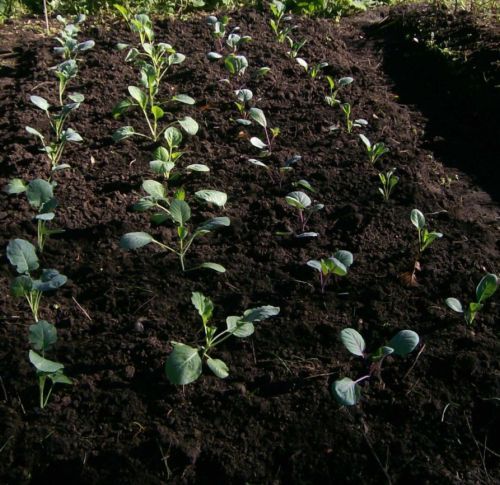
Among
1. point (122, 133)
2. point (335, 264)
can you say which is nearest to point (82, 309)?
point (335, 264)

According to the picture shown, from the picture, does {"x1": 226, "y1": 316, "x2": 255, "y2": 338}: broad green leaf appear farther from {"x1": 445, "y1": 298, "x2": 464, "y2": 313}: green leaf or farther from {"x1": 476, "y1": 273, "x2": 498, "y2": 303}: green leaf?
{"x1": 476, "y1": 273, "x2": 498, "y2": 303}: green leaf

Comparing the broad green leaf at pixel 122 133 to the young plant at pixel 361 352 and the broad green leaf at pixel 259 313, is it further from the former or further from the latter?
the young plant at pixel 361 352

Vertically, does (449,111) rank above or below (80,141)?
above

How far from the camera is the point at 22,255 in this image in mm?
2486

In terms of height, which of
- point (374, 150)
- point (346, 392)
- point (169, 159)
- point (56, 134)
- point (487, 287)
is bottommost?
point (56, 134)

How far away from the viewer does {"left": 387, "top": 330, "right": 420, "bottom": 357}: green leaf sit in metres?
2.23

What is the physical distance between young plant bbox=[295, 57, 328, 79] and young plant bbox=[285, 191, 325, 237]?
1.43m

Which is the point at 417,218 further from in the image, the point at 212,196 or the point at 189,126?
the point at 189,126

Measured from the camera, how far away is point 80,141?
3.65 metres

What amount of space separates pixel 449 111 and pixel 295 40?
1.36 metres

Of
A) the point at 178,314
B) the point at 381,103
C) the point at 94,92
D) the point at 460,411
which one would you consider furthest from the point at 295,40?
the point at 460,411

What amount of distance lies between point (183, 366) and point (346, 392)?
1.71 ft

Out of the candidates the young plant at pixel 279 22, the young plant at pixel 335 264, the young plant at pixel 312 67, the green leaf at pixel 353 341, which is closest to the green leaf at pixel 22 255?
the young plant at pixel 335 264

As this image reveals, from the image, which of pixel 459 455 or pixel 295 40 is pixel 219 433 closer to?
pixel 459 455
